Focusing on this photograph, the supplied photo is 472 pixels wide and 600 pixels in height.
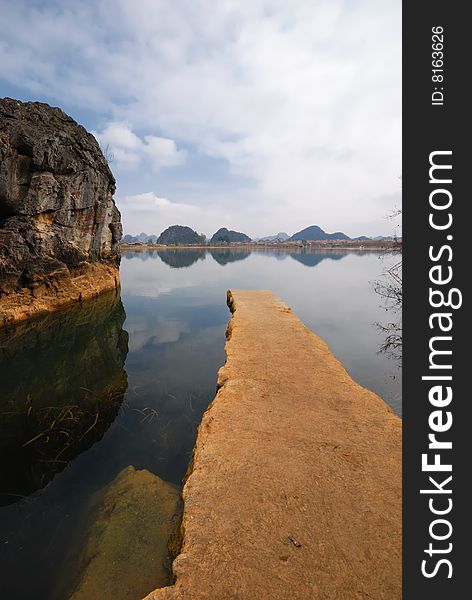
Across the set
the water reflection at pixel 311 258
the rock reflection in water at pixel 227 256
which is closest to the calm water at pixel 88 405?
the rock reflection in water at pixel 227 256

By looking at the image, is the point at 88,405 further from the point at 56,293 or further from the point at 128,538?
the point at 56,293

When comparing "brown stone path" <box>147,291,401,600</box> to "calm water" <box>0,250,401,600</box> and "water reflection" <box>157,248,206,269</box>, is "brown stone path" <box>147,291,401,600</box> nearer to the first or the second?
"calm water" <box>0,250,401,600</box>

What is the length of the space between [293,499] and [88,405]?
618 centimetres

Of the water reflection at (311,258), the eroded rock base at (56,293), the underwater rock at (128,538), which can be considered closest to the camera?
the underwater rock at (128,538)

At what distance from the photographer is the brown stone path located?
2225 mm

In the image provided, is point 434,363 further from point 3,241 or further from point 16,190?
point 16,190

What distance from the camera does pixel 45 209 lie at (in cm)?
1571

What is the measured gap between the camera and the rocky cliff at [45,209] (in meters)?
13.8

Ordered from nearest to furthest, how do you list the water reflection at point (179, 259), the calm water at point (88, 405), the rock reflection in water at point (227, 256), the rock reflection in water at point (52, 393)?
the calm water at point (88, 405), the rock reflection in water at point (52, 393), the water reflection at point (179, 259), the rock reflection in water at point (227, 256)

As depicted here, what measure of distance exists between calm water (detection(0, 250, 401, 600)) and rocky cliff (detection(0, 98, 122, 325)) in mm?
1856

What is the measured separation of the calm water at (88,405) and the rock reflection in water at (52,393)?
0.09ft

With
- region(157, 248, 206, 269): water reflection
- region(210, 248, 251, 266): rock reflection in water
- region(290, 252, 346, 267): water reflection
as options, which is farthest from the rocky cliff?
region(290, 252, 346, 267): water reflection

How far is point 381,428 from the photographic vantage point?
14.2ft

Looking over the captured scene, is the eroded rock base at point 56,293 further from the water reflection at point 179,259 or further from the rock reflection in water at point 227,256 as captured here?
the rock reflection in water at point 227,256
